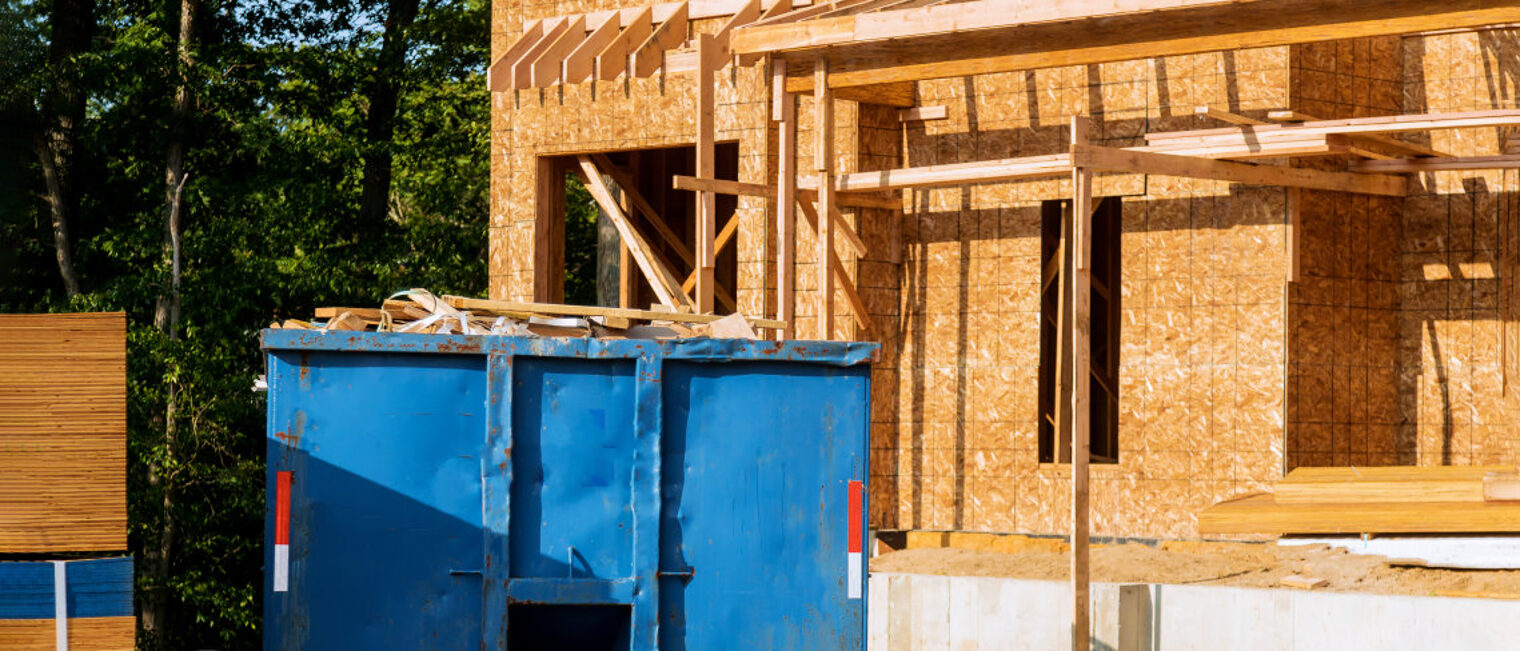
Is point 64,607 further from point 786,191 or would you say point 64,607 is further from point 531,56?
point 531,56

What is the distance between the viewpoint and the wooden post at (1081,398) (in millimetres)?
12102

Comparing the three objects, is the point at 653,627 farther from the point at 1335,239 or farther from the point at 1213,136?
the point at 1335,239

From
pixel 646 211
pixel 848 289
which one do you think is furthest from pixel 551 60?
pixel 848 289

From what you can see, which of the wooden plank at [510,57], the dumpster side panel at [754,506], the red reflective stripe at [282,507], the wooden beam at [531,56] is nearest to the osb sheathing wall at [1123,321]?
the wooden beam at [531,56]

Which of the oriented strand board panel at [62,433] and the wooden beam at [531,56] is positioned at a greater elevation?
the wooden beam at [531,56]

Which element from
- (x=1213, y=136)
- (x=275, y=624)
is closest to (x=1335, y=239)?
(x=1213, y=136)

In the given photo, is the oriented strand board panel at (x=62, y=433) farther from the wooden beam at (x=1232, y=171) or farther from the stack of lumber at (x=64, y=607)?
the wooden beam at (x=1232, y=171)

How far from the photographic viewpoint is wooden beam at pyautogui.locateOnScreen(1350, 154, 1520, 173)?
1437 cm

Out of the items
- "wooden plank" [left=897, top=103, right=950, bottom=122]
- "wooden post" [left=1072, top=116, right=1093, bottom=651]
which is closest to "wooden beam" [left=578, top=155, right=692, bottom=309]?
"wooden plank" [left=897, top=103, right=950, bottom=122]

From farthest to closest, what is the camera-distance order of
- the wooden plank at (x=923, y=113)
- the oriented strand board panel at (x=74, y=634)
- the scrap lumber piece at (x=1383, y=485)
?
the wooden plank at (x=923, y=113), the scrap lumber piece at (x=1383, y=485), the oriented strand board panel at (x=74, y=634)

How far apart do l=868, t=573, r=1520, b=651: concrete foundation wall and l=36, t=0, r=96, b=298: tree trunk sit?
13.6 m

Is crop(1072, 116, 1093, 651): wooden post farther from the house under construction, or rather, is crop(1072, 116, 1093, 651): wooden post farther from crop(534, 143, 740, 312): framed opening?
crop(534, 143, 740, 312): framed opening

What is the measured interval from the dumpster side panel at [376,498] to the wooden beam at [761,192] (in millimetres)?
6431

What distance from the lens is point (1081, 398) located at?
12.3m
